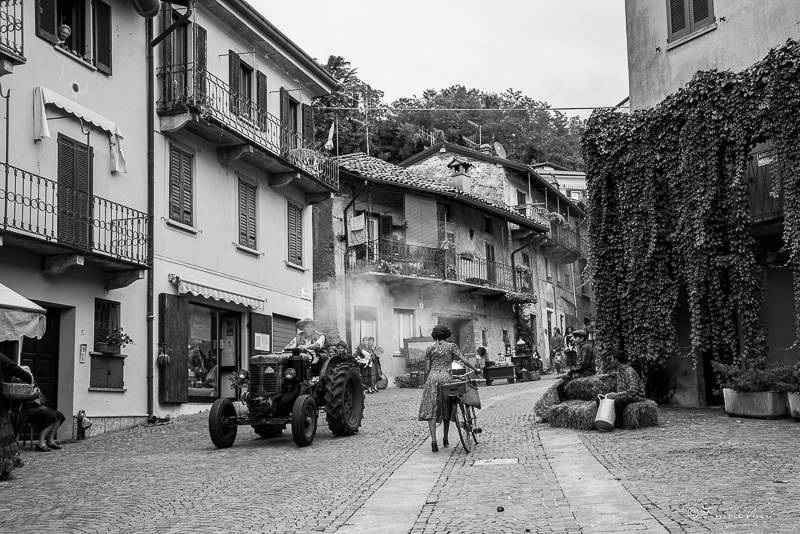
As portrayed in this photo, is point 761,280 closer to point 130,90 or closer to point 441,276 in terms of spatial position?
point 130,90

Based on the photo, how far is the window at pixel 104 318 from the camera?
1673 centimetres

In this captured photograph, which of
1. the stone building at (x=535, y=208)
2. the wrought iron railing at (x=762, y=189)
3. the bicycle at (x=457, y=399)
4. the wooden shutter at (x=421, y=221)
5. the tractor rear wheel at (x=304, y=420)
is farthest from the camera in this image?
the stone building at (x=535, y=208)

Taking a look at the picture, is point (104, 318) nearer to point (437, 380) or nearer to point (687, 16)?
point (437, 380)

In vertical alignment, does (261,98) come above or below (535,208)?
below

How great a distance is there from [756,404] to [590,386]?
272 centimetres

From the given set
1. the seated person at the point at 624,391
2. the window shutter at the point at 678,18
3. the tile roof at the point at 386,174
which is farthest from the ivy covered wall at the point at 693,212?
the tile roof at the point at 386,174

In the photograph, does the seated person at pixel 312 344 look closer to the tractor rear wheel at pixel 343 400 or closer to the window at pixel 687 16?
the tractor rear wheel at pixel 343 400

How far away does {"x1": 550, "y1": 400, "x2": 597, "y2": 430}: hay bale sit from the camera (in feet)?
47.4

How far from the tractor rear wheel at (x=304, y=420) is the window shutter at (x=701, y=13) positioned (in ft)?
35.8

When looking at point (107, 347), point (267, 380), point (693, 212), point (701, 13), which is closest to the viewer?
point (267, 380)

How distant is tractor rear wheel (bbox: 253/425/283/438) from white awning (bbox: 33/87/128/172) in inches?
239

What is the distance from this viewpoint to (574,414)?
14.6 m

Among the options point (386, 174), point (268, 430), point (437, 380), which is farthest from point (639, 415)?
point (386, 174)

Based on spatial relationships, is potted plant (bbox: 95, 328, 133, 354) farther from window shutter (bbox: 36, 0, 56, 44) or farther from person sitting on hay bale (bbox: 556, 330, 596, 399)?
person sitting on hay bale (bbox: 556, 330, 596, 399)
